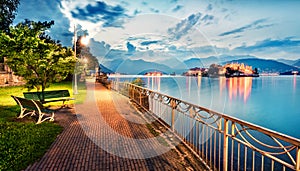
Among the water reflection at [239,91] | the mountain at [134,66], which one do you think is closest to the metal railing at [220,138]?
the mountain at [134,66]

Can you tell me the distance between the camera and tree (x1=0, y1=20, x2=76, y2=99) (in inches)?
324

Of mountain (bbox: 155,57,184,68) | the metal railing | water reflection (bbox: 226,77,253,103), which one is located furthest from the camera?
water reflection (bbox: 226,77,253,103)

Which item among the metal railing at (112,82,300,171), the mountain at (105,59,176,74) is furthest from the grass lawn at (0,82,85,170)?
the mountain at (105,59,176,74)

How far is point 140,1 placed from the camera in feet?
38.0

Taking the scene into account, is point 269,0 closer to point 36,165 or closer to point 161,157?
point 161,157

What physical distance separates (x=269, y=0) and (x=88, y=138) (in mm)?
25267

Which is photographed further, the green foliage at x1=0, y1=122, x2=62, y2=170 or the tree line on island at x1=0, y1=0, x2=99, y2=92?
the tree line on island at x1=0, y1=0, x2=99, y2=92

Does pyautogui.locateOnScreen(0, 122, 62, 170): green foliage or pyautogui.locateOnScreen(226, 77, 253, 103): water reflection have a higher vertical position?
pyautogui.locateOnScreen(0, 122, 62, 170): green foliage

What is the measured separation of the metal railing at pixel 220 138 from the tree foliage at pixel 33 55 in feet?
14.5

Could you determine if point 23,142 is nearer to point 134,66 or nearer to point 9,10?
point 134,66

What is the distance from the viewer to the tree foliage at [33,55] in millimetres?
8219

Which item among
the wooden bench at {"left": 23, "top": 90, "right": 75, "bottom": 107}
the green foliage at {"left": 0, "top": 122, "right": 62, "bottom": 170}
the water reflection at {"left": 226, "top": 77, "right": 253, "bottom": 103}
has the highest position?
the wooden bench at {"left": 23, "top": 90, "right": 75, "bottom": 107}

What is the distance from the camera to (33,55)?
8.79m

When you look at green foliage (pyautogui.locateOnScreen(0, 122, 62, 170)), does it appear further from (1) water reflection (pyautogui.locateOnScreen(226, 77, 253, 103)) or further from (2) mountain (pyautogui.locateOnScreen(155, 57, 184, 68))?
(1) water reflection (pyautogui.locateOnScreen(226, 77, 253, 103))
